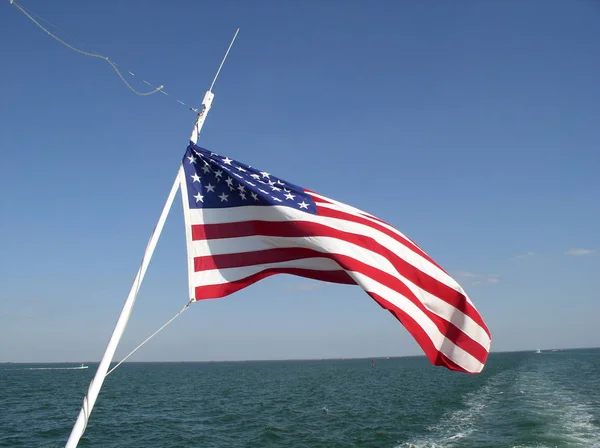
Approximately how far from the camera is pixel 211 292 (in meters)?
6.41

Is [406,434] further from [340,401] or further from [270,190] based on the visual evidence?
[270,190]

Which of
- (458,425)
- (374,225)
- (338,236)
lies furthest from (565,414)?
(338,236)

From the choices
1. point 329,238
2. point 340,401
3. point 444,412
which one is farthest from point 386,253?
point 340,401

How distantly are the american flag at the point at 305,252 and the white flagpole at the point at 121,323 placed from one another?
0.87 metres

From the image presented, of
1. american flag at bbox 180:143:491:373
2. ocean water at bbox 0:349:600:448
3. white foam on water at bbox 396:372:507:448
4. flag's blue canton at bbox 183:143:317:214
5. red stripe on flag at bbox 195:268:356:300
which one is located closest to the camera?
red stripe on flag at bbox 195:268:356:300

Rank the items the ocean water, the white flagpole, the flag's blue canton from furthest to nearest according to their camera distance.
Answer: the ocean water < the flag's blue canton < the white flagpole

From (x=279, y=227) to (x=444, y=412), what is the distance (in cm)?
2780

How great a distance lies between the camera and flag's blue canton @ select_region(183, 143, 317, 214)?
6605mm

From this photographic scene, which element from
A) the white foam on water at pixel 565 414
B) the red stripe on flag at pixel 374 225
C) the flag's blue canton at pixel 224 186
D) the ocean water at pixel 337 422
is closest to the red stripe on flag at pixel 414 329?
the red stripe on flag at pixel 374 225

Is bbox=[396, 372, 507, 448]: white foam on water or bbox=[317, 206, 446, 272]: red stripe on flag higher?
bbox=[317, 206, 446, 272]: red stripe on flag

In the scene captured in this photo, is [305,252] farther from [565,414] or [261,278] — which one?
[565,414]

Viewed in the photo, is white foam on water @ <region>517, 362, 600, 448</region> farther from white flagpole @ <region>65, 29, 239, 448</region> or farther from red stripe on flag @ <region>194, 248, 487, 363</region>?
white flagpole @ <region>65, 29, 239, 448</region>

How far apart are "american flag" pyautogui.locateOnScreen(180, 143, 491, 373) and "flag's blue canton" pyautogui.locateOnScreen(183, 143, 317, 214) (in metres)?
0.01

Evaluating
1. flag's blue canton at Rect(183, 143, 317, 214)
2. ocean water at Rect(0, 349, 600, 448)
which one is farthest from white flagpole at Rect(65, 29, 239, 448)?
ocean water at Rect(0, 349, 600, 448)
